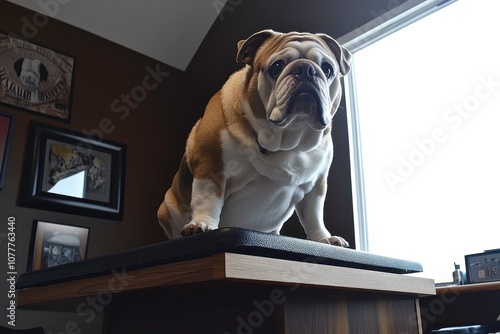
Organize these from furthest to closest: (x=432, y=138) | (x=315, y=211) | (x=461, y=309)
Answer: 1. (x=432, y=138)
2. (x=461, y=309)
3. (x=315, y=211)

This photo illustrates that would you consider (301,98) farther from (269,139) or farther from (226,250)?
(226,250)

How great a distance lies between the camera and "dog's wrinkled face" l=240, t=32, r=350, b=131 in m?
0.76

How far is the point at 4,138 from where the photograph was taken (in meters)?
2.39

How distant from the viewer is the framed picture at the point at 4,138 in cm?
235

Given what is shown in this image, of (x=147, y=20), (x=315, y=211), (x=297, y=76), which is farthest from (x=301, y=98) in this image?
(x=147, y=20)

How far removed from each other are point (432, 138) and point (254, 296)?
1.51 metres

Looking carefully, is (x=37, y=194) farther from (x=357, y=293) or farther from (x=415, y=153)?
(x=357, y=293)

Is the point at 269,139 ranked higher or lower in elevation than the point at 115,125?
lower

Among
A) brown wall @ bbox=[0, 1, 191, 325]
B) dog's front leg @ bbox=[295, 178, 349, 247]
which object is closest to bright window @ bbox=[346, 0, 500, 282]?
dog's front leg @ bbox=[295, 178, 349, 247]

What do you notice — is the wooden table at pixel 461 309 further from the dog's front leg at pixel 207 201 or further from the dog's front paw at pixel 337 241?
the dog's front leg at pixel 207 201

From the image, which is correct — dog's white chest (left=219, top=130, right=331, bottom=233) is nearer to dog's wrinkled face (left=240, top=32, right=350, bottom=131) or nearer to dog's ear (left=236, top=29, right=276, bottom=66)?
dog's wrinkled face (left=240, top=32, right=350, bottom=131)

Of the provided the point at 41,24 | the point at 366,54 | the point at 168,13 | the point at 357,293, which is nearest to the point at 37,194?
the point at 41,24

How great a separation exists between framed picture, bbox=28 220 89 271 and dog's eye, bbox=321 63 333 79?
194 cm

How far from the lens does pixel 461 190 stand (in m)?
1.75
